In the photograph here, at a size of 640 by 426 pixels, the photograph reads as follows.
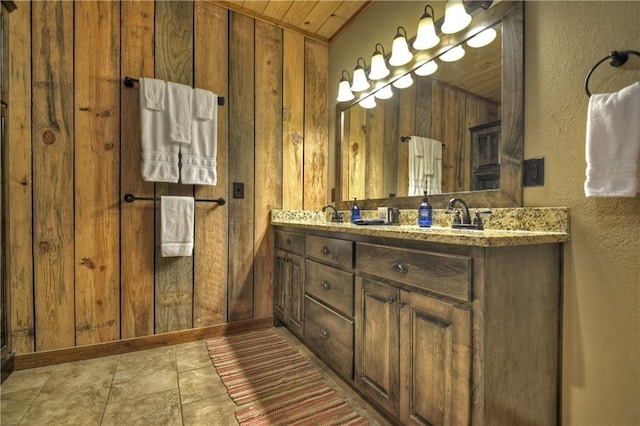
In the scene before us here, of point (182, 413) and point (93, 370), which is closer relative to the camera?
point (182, 413)

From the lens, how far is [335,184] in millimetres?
2635

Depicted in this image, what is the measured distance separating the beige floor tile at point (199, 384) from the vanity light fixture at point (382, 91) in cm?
203

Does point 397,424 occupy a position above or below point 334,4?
below

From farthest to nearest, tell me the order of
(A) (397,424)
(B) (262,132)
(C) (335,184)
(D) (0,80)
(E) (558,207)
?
(C) (335,184) < (B) (262,132) < (D) (0,80) < (A) (397,424) < (E) (558,207)

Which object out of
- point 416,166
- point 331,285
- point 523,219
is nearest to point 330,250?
point 331,285

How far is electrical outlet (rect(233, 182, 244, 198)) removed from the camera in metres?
2.32

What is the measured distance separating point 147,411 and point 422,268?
1.39 metres

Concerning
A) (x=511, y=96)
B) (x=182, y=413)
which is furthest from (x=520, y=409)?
(x=182, y=413)

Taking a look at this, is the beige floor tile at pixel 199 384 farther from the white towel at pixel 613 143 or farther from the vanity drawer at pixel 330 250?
the white towel at pixel 613 143

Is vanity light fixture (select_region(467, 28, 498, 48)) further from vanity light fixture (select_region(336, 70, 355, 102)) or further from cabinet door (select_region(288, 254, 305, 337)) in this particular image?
cabinet door (select_region(288, 254, 305, 337))

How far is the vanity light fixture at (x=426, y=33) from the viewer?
5.32 feet

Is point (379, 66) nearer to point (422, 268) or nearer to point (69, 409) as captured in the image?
point (422, 268)

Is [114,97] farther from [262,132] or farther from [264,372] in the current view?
[264,372]

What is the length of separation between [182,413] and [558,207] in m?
1.80
